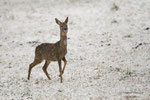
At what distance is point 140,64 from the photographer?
1521cm

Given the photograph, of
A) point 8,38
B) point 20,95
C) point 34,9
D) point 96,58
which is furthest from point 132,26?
point 20,95

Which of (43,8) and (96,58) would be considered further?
(43,8)

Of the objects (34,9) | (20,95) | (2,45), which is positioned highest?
(34,9)

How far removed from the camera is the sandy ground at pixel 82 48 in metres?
11.3

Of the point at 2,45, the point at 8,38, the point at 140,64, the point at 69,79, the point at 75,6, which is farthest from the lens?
the point at 75,6

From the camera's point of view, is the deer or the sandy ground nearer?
the sandy ground

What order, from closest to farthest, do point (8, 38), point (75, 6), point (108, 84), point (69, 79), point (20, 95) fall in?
point (20, 95)
point (108, 84)
point (69, 79)
point (8, 38)
point (75, 6)

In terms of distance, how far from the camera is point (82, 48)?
19.7 meters

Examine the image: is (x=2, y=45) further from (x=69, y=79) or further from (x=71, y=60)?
(x=69, y=79)

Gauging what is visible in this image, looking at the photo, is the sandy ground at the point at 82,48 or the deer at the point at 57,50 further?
the deer at the point at 57,50

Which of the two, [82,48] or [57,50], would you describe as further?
[82,48]

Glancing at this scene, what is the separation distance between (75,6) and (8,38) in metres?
9.76

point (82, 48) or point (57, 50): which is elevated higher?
point (57, 50)

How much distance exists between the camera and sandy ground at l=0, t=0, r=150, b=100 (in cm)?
1134
